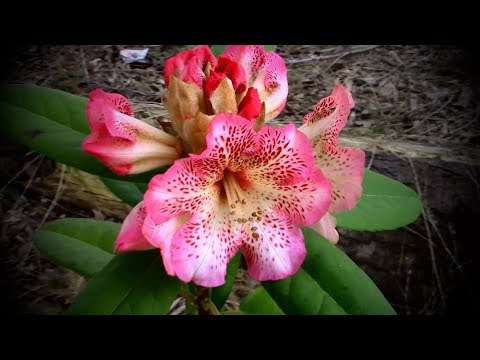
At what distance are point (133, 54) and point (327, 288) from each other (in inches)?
75.9

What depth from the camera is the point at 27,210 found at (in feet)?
6.29

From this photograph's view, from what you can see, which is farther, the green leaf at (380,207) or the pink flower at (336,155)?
the green leaf at (380,207)

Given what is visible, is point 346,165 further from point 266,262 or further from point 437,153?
point 437,153

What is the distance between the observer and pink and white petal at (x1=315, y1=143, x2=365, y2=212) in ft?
2.46

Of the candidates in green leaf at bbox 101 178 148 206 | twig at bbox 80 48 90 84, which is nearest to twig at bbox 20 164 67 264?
twig at bbox 80 48 90 84

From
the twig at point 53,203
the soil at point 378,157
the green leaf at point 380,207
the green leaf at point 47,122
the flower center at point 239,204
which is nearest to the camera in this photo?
the flower center at point 239,204

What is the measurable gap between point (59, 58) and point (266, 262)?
1998 millimetres

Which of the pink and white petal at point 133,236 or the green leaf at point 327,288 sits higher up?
the pink and white petal at point 133,236

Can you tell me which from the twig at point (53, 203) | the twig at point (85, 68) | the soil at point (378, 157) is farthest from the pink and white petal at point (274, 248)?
the twig at point (85, 68)

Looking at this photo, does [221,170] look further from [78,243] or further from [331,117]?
[78,243]

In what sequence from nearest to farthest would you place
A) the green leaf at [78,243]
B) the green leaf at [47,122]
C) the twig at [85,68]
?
the green leaf at [47,122] → the green leaf at [78,243] → the twig at [85,68]

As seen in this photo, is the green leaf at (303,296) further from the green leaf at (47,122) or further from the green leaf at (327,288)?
the green leaf at (47,122)

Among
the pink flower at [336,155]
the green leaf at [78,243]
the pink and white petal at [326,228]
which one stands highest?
the pink flower at [336,155]

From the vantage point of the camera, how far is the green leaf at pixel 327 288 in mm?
773
